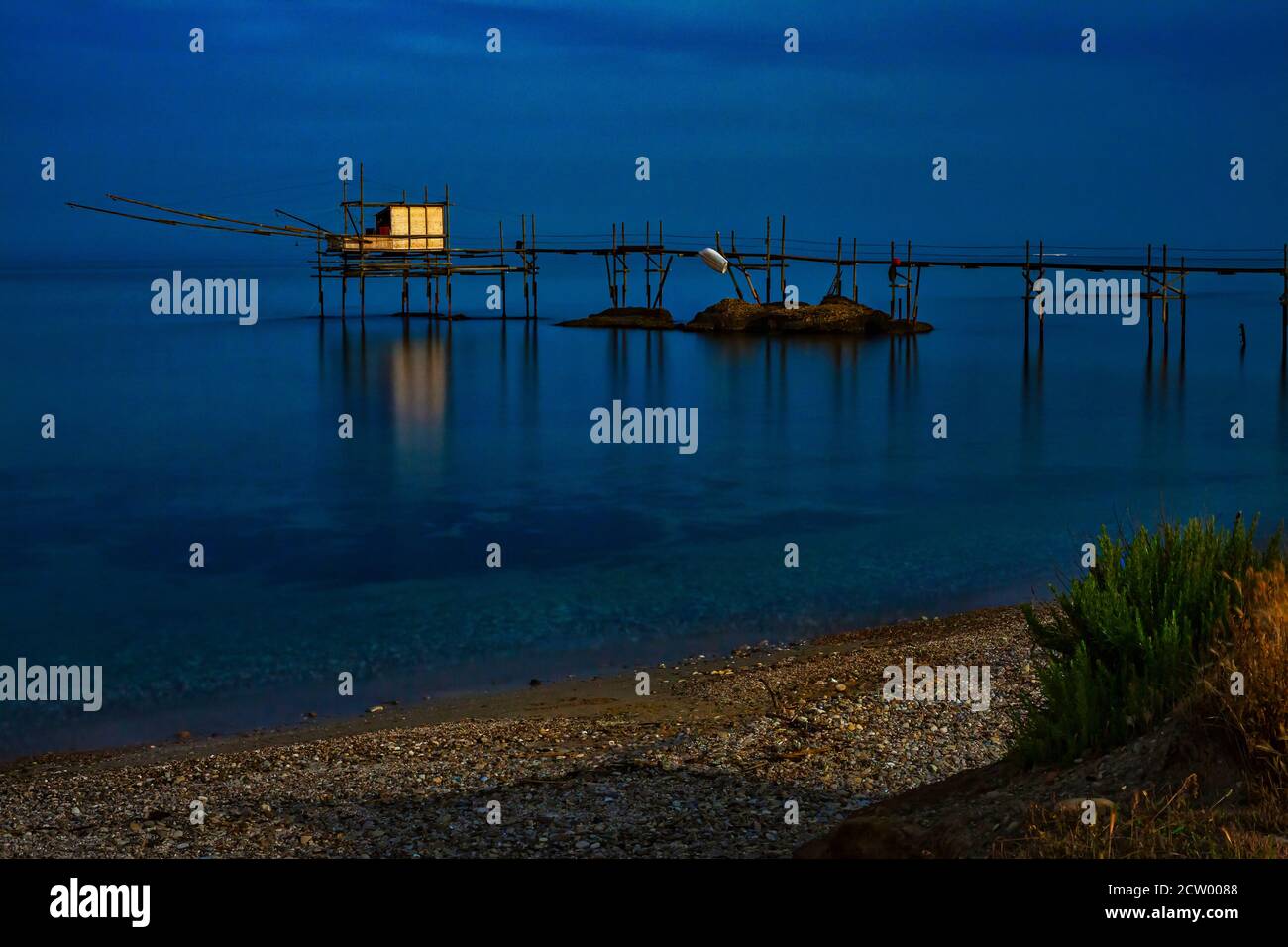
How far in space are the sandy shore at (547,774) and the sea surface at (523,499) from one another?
1.49 m

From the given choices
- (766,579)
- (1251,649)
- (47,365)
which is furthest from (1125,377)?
(1251,649)

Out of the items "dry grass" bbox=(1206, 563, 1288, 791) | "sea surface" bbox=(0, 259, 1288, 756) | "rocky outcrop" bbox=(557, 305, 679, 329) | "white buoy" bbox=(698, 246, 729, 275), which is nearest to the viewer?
"dry grass" bbox=(1206, 563, 1288, 791)

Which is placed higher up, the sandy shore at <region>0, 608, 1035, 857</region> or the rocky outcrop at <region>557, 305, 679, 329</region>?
the rocky outcrop at <region>557, 305, 679, 329</region>

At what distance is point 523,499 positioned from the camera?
2264 cm

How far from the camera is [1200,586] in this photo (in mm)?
6902

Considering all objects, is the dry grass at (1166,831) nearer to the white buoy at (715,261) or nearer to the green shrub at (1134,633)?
the green shrub at (1134,633)

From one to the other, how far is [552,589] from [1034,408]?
22863 millimetres

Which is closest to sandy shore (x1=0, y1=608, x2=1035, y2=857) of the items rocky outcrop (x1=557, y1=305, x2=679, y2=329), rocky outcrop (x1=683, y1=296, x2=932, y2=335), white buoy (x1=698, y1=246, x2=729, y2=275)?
white buoy (x1=698, y1=246, x2=729, y2=275)

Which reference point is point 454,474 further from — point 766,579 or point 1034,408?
point 1034,408

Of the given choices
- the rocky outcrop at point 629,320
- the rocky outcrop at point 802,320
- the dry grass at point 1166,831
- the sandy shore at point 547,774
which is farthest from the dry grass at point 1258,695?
the rocky outcrop at point 629,320

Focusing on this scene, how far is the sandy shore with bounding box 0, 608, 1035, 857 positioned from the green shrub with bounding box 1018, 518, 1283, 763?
143 cm

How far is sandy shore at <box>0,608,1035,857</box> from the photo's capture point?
A: 7387 mm

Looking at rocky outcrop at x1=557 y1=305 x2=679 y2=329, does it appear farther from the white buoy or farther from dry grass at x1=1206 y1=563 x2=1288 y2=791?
dry grass at x1=1206 y1=563 x2=1288 y2=791

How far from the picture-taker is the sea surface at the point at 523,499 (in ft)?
44.4
